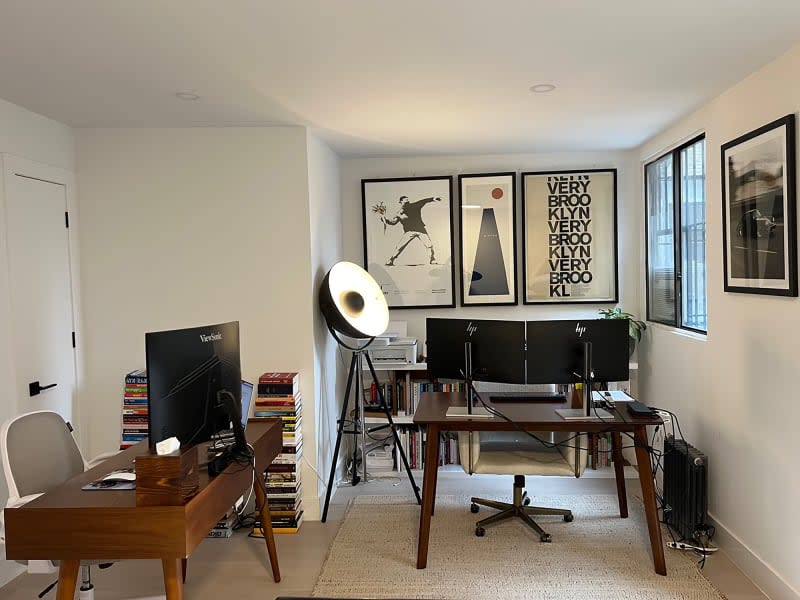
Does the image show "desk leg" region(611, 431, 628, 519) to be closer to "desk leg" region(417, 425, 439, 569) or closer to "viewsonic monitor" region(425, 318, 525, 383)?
"viewsonic monitor" region(425, 318, 525, 383)

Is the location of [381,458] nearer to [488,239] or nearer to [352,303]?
[352,303]

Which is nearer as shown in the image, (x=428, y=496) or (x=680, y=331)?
(x=428, y=496)

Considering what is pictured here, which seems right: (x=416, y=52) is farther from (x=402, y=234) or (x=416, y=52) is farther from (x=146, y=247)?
(x=402, y=234)

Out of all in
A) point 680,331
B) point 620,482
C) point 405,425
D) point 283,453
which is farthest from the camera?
point 405,425

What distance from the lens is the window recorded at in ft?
13.2

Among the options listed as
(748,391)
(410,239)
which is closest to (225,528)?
(410,239)

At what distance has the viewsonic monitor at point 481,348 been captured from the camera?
362cm

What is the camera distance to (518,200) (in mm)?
5316

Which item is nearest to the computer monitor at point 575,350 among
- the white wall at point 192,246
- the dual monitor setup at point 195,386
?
the white wall at point 192,246

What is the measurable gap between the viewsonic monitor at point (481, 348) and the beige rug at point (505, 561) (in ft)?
3.18

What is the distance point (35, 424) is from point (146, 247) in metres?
1.52

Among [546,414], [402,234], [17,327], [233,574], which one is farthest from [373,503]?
[17,327]

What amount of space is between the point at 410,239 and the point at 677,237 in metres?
2.02

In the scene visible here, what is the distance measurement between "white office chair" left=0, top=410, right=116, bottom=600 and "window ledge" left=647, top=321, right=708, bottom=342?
3.36 metres
